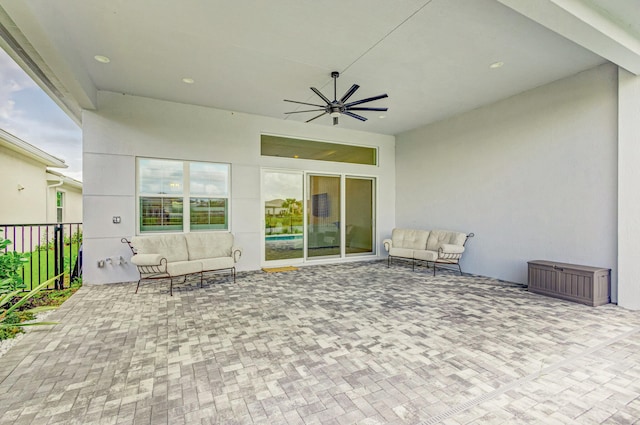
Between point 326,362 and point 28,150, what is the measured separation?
9.05m

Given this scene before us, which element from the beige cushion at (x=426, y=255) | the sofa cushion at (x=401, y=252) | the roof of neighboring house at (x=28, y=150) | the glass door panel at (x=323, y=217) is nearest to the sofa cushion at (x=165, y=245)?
the glass door panel at (x=323, y=217)

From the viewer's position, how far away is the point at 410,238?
7012mm

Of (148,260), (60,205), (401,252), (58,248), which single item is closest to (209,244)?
(148,260)

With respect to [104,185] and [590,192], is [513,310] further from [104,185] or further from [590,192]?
[104,185]

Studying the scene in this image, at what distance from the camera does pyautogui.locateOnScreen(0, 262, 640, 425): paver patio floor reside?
181 cm

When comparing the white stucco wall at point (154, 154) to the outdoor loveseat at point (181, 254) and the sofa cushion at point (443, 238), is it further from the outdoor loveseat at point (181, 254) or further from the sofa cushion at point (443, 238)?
the sofa cushion at point (443, 238)

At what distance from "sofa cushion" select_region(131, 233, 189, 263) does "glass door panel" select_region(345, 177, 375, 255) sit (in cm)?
398

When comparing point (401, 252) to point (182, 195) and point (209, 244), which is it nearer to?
point (209, 244)

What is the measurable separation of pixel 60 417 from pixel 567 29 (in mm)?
5238

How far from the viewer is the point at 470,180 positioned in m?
6.16

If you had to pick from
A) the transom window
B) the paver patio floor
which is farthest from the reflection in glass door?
the paver patio floor

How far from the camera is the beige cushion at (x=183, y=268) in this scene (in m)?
4.68

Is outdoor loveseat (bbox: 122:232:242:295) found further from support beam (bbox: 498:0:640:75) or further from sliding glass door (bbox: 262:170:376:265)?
support beam (bbox: 498:0:640:75)

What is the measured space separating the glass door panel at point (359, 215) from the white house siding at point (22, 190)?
8.18 metres
